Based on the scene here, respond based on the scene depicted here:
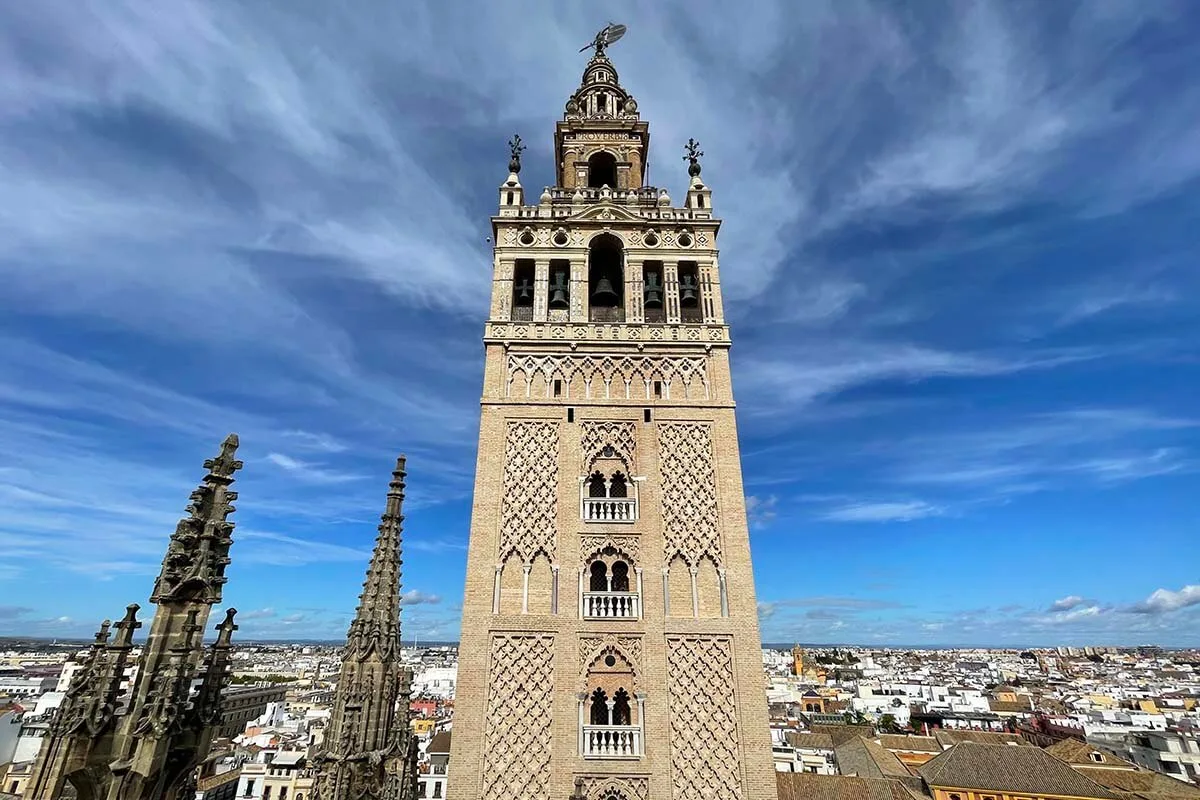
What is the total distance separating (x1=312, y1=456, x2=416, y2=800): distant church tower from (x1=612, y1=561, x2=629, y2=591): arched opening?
5951mm

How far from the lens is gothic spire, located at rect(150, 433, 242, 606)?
14.8ft

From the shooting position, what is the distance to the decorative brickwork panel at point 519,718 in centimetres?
1174

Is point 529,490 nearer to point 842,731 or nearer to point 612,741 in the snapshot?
point 612,741

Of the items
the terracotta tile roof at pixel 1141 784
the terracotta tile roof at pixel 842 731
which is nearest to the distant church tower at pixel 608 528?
the terracotta tile roof at pixel 1141 784

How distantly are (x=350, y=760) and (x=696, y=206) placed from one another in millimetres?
15939

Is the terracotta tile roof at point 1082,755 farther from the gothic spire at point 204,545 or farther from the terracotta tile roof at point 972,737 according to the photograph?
the gothic spire at point 204,545

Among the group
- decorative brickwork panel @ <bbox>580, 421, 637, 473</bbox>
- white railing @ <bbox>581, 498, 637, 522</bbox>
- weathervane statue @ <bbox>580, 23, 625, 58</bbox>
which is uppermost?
weathervane statue @ <bbox>580, 23, 625, 58</bbox>

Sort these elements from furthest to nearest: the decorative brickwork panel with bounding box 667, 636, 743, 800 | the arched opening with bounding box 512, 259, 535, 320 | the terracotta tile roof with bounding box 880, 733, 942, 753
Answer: the terracotta tile roof with bounding box 880, 733, 942, 753 → the arched opening with bounding box 512, 259, 535, 320 → the decorative brickwork panel with bounding box 667, 636, 743, 800

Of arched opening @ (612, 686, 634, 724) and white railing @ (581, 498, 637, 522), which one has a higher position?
white railing @ (581, 498, 637, 522)

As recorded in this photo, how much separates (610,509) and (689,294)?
6.80m

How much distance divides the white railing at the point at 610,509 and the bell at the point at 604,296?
636 centimetres

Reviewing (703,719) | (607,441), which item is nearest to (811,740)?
(703,719)

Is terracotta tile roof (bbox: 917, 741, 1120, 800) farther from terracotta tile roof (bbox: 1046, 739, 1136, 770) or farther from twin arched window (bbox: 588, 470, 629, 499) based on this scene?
twin arched window (bbox: 588, 470, 629, 499)

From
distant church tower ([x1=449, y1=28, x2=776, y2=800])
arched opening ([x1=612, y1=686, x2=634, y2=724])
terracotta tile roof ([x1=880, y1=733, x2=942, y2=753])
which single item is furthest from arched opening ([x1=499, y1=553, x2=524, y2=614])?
terracotta tile roof ([x1=880, y1=733, x2=942, y2=753])
